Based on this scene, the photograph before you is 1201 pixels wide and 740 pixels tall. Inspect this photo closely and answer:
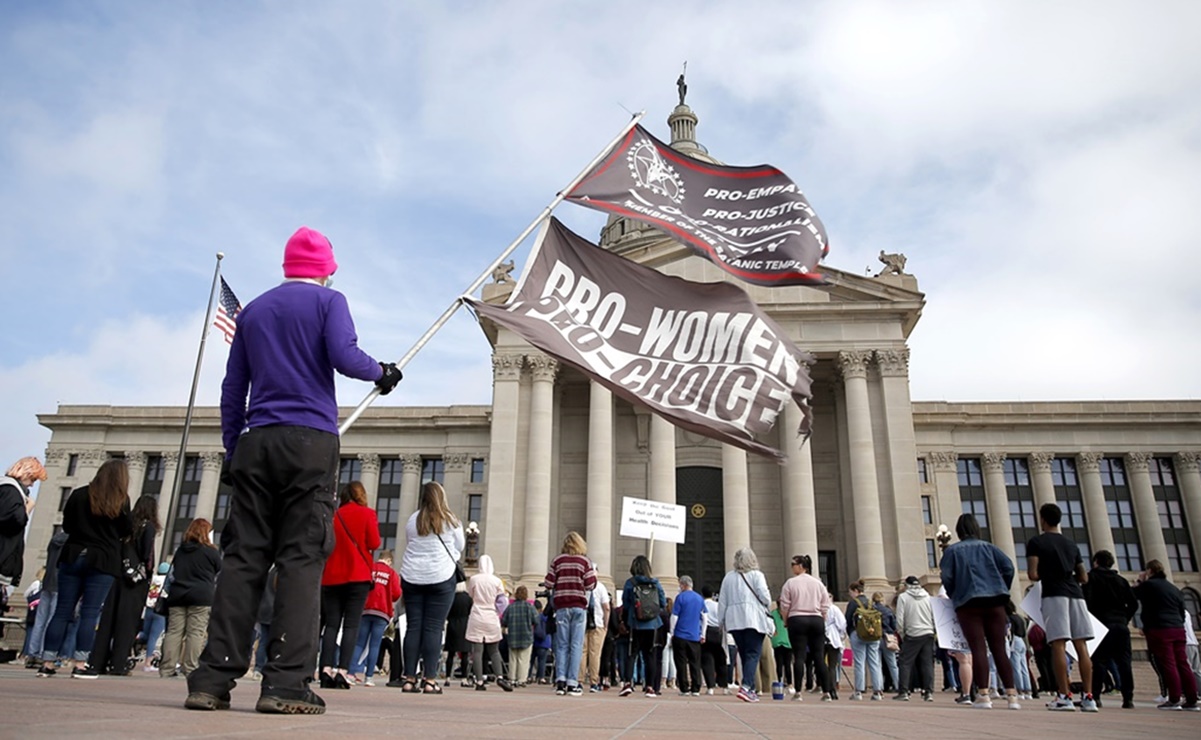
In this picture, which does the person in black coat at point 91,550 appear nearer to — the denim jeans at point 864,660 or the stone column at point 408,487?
the denim jeans at point 864,660

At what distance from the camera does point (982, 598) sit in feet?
31.4

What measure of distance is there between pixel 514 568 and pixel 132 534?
76.5 feet

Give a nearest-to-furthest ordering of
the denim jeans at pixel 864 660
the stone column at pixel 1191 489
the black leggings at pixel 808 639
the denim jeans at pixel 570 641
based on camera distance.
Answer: the denim jeans at pixel 570 641, the black leggings at pixel 808 639, the denim jeans at pixel 864 660, the stone column at pixel 1191 489

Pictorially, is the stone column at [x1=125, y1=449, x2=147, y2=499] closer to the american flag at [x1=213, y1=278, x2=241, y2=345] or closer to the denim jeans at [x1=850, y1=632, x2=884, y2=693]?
the american flag at [x1=213, y1=278, x2=241, y2=345]

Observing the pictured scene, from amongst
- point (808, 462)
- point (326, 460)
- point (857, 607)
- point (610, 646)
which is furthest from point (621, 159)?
point (808, 462)

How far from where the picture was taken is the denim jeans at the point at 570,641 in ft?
36.8

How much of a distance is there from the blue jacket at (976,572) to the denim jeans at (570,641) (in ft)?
15.2

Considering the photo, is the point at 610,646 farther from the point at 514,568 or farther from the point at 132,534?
the point at 514,568

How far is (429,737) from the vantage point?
3143mm

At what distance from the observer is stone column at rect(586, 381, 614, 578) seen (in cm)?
3045

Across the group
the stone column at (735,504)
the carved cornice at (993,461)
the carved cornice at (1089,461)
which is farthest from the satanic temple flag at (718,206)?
the carved cornice at (1089,461)

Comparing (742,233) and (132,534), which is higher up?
(742,233)

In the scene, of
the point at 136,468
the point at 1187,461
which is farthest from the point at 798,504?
the point at 136,468

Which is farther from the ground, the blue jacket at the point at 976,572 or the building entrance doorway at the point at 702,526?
the building entrance doorway at the point at 702,526
